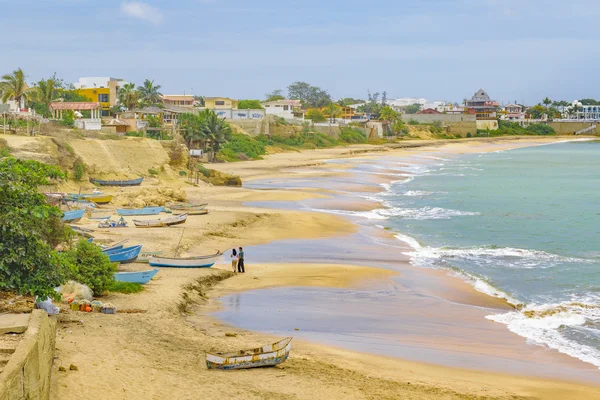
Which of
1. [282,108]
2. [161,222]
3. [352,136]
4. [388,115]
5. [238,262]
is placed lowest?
[238,262]

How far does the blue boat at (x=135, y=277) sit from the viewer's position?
869 inches

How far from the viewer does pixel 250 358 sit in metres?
15.3

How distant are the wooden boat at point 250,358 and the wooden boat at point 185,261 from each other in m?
10.0

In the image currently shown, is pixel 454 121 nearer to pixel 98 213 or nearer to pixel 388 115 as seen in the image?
pixel 388 115

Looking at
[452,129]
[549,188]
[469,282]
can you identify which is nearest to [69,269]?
[469,282]

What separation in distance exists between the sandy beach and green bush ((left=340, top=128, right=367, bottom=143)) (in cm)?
8632

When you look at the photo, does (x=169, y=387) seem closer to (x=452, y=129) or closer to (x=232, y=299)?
(x=232, y=299)

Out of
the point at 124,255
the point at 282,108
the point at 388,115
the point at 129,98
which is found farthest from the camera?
the point at 388,115

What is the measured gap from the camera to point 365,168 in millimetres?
78062

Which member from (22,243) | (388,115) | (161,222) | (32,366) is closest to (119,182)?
(161,222)

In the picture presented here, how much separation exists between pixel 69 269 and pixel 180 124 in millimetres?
52432

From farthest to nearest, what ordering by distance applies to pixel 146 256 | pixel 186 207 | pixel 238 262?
1. pixel 186 207
2. pixel 238 262
3. pixel 146 256

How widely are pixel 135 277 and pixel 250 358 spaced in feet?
25.7

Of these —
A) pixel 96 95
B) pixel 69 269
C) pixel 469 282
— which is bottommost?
pixel 469 282
